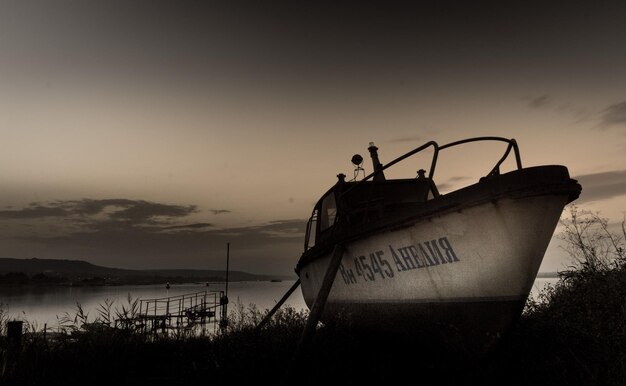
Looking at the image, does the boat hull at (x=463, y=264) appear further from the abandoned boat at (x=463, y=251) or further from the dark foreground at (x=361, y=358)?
the dark foreground at (x=361, y=358)

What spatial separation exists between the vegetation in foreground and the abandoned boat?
593mm

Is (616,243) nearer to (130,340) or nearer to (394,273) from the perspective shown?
(394,273)

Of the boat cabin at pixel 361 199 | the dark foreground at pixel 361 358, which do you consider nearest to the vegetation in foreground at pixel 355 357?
the dark foreground at pixel 361 358

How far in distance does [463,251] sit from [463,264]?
0.17 m

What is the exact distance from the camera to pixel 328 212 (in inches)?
351

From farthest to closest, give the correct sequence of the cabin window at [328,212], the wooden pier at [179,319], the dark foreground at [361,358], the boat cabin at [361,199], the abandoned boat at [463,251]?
1. the cabin window at [328,212]
2. the wooden pier at [179,319]
3. the boat cabin at [361,199]
4. the dark foreground at [361,358]
5. the abandoned boat at [463,251]

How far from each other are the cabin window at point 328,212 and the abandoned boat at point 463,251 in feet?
8.83

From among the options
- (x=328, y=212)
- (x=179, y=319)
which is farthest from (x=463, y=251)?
(x=179, y=319)

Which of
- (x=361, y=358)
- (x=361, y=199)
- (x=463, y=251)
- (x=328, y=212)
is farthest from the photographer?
(x=328, y=212)

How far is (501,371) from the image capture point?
15.7 feet

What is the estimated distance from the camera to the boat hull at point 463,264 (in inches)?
174

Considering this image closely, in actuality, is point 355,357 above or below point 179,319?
above

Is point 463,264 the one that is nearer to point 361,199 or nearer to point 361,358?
point 361,358

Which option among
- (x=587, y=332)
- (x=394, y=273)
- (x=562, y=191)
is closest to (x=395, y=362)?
(x=394, y=273)
